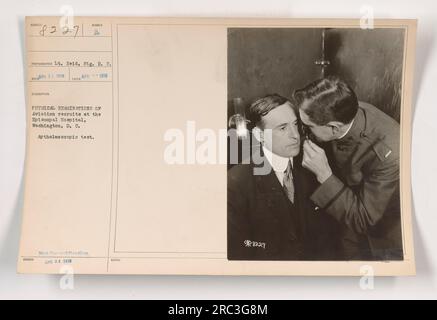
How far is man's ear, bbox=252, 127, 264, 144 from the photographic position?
Result: 2.53 feet

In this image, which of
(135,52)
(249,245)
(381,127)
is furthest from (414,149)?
(135,52)

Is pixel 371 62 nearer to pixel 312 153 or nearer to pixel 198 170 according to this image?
pixel 312 153

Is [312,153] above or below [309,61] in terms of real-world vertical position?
below

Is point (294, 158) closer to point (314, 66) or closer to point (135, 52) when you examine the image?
point (314, 66)

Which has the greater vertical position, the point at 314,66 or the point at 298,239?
the point at 314,66

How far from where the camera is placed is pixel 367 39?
76cm

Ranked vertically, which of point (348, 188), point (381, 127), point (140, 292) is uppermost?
point (381, 127)

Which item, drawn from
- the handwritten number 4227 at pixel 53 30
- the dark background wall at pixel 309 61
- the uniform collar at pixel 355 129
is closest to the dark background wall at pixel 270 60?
the dark background wall at pixel 309 61

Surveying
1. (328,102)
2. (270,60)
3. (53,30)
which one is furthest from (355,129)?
(53,30)

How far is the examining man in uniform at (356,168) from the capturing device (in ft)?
2.53

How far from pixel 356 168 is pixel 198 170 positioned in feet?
0.88

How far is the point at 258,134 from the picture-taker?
0.77m

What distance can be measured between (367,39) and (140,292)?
0.58 metres

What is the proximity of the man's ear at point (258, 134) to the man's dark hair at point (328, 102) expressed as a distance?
0.26 ft
